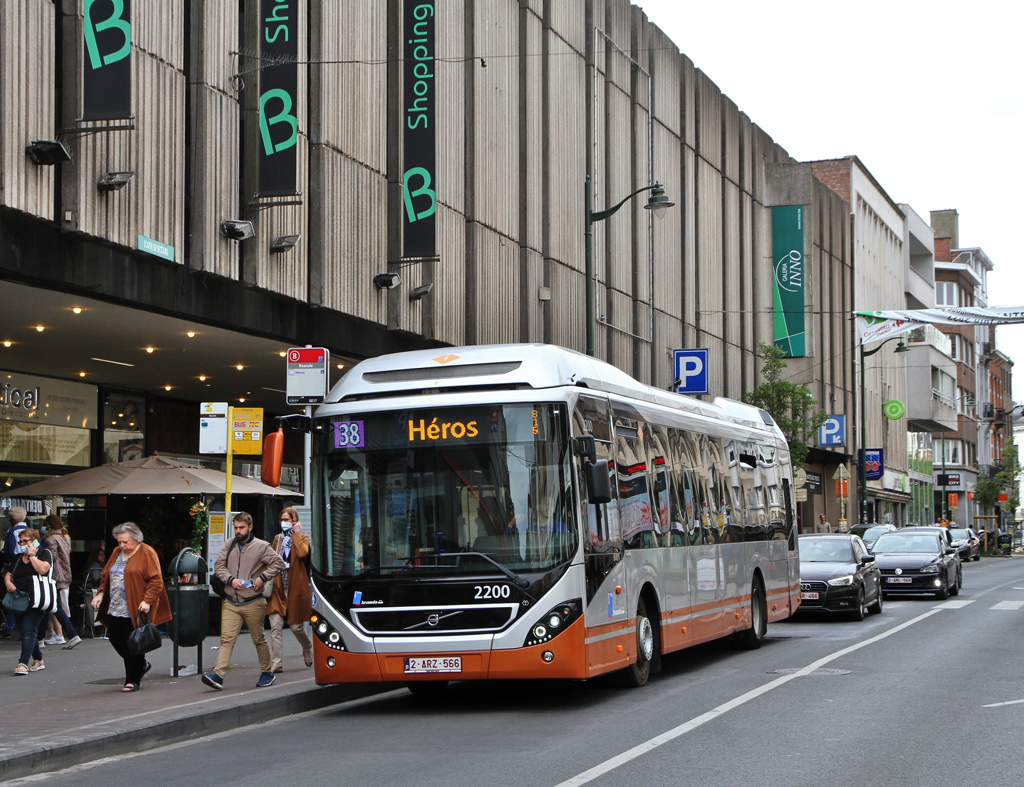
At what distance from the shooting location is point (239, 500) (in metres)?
23.0

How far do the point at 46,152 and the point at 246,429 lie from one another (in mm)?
3764

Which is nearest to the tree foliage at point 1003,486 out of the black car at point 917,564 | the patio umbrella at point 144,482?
the black car at point 917,564

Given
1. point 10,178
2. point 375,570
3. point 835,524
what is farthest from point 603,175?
point 835,524

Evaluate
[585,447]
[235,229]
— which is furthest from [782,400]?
[585,447]

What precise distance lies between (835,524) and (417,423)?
2099 inches

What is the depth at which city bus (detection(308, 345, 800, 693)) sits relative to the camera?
11172mm

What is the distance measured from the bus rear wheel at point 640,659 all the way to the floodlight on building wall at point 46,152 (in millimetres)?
8036

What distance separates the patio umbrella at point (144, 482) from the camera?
62.4ft

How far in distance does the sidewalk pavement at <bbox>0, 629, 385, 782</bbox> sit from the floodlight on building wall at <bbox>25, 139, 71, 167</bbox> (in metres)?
5.67

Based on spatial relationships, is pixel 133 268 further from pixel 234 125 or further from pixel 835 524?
pixel 835 524

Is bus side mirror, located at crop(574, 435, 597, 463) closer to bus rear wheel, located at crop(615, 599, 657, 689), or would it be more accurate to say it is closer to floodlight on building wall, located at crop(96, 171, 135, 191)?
bus rear wheel, located at crop(615, 599, 657, 689)

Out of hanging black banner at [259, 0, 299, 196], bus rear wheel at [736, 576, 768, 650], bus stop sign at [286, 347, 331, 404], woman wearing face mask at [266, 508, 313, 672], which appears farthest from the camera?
hanging black banner at [259, 0, 299, 196]

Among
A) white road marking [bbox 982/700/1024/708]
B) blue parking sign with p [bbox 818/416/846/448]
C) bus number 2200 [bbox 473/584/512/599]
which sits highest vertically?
blue parking sign with p [bbox 818/416/846/448]

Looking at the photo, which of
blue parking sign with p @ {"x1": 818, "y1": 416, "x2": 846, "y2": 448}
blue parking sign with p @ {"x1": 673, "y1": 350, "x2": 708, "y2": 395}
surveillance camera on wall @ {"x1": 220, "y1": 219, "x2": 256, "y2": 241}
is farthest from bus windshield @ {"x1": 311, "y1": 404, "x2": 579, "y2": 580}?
blue parking sign with p @ {"x1": 818, "y1": 416, "x2": 846, "y2": 448}
